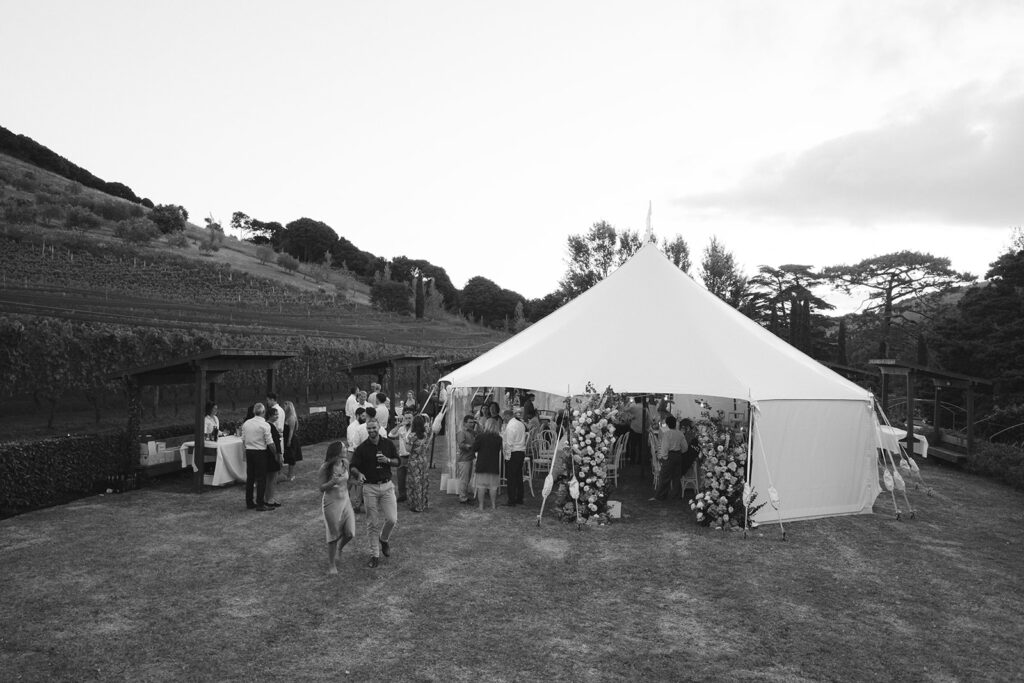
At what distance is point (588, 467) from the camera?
29.8ft

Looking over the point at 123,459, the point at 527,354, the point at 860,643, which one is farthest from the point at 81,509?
the point at 860,643

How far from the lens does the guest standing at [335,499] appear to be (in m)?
6.48

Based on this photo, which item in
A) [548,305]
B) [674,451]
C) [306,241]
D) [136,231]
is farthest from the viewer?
[306,241]

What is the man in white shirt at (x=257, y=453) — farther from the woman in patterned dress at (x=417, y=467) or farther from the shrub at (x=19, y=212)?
the shrub at (x=19, y=212)

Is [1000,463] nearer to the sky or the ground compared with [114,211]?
nearer to the ground

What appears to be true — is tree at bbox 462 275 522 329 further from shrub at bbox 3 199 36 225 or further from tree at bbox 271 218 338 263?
shrub at bbox 3 199 36 225

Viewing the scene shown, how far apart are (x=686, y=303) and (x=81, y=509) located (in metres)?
10.5

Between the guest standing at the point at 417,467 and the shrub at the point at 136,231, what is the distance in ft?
66.0

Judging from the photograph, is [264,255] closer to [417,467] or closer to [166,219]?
[166,219]

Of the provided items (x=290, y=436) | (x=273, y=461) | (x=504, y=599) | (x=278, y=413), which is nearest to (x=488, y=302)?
(x=290, y=436)

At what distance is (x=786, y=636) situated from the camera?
5383 mm

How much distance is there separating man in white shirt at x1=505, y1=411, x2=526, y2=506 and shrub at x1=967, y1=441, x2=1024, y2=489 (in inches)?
397

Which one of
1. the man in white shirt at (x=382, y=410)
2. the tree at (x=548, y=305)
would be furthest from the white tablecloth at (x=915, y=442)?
the tree at (x=548, y=305)

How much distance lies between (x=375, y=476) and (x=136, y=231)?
23.0 meters
